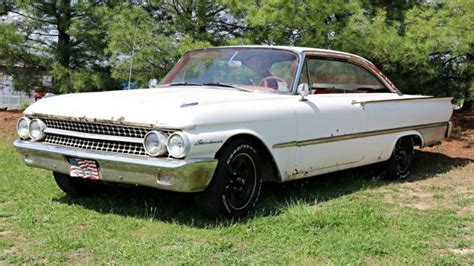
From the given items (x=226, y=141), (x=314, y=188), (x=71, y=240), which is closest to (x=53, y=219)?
(x=71, y=240)

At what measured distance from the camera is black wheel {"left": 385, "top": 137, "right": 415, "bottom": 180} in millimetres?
6852

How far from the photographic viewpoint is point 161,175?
14.3 feet

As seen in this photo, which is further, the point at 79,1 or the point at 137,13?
the point at 79,1

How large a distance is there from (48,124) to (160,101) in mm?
1159

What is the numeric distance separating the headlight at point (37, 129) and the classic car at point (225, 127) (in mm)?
12

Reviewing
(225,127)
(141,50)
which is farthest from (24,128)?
(141,50)

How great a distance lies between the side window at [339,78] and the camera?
235 inches

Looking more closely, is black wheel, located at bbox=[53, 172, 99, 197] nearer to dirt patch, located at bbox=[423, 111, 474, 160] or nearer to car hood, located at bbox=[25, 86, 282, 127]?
car hood, located at bbox=[25, 86, 282, 127]

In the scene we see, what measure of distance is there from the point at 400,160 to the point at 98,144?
12.6 feet

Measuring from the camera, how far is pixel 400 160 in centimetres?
702

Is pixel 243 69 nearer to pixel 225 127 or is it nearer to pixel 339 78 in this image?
pixel 339 78

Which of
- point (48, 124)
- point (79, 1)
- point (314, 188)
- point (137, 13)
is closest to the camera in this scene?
point (48, 124)

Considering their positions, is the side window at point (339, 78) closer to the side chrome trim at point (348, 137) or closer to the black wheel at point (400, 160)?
the side chrome trim at point (348, 137)

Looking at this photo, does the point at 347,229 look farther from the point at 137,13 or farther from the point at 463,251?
the point at 137,13
